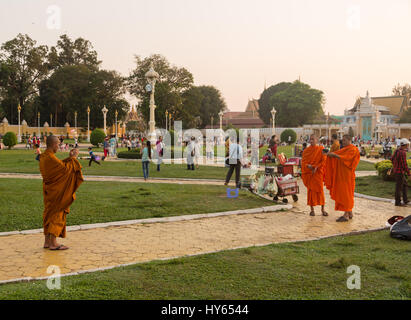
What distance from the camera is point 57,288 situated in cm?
384

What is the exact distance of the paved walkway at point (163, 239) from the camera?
4.96 metres

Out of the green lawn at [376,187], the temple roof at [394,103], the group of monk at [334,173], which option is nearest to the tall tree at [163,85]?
the temple roof at [394,103]

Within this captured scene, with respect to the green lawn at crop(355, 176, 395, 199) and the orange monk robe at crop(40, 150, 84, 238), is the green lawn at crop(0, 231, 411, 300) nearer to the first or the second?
the orange monk robe at crop(40, 150, 84, 238)

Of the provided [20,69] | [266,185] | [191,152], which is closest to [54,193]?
[266,185]

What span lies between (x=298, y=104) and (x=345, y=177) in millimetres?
58059

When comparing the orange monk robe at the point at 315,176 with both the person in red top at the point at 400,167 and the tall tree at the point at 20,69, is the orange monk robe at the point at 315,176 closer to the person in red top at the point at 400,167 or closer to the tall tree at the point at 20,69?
the person in red top at the point at 400,167

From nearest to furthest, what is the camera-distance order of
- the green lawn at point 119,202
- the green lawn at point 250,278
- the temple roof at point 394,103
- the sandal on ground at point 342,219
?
the green lawn at point 250,278
the green lawn at point 119,202
the sandal on ground at point 342,219
the temple roof at point 394,103

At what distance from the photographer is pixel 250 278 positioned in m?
4.15

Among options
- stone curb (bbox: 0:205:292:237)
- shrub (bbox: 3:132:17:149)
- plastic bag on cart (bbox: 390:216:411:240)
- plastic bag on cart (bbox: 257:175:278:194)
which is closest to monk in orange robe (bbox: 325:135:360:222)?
stone curb (bbox: 0:205:292:237)

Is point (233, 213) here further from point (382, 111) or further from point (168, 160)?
point (382, 111)

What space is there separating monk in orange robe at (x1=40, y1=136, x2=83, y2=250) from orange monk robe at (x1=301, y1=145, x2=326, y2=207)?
4.81 m

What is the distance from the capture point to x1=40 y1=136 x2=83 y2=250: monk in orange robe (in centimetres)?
543

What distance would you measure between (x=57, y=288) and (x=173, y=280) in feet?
3.70
